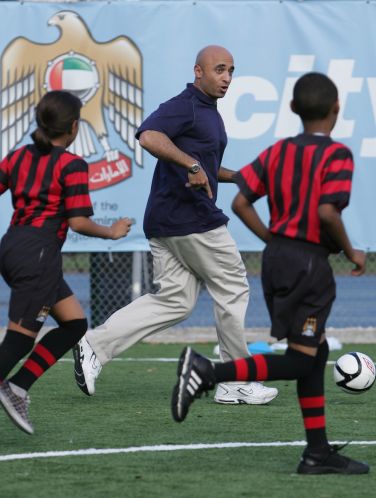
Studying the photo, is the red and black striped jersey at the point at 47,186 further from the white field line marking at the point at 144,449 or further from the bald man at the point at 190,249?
the bald man at the point at 190,249

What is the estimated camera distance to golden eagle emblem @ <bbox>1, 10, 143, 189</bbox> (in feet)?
32.4

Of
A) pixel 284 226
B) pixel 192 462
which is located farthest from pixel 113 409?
pixel 284 226

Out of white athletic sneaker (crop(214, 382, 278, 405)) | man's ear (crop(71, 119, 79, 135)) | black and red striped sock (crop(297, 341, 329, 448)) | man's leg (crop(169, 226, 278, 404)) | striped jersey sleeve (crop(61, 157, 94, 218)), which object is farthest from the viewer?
white athletic sneaker (crop(214, 382, 278, 405))

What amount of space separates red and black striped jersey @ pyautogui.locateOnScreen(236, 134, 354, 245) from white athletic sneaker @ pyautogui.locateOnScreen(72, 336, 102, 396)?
2.16 m

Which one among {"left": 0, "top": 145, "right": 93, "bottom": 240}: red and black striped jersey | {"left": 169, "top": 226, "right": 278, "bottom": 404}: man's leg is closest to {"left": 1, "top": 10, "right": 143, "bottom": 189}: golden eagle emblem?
{"left": 169, "top": 226, "right": 278, "bottom": 404}: man's leg

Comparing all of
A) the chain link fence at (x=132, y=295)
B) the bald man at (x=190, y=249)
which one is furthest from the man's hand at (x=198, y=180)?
the chain link fence at (x=132, y=295)

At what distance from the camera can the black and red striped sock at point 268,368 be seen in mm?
4715

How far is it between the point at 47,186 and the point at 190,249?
1.47m

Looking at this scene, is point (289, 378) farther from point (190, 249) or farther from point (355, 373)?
point (190, 249)

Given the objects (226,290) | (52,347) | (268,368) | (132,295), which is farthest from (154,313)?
(132,295)

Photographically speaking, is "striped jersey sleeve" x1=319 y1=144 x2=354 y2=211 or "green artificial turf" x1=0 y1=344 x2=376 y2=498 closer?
"green artificial turf" x1=0 y1=344 x2=376 y2=498

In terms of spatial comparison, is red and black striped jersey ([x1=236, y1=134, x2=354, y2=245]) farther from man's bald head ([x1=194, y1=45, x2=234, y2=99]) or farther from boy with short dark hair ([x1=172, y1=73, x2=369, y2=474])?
man's bald head ([x1=194, y1=45, x2=234, y2=99])

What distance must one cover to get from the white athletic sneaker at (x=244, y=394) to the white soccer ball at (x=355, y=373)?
409 millimetres

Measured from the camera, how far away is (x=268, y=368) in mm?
4738
